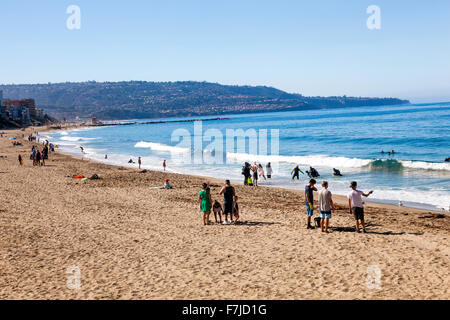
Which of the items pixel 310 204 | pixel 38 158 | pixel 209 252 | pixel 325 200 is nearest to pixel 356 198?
pixel 325 200

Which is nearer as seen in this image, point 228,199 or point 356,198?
point 356,198

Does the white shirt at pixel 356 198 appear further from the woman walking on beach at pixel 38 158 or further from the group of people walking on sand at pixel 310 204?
the woman walking on beach at pixel 38 158

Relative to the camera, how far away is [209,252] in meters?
9.02

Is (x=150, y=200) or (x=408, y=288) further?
(x=150, y=200)

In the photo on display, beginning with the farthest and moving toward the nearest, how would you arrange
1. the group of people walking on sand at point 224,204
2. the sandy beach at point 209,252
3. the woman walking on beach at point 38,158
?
the woman walking on beach at point 38,158 → the group of people walking on sand at point 224,204 → the sandy beach at point 209,252

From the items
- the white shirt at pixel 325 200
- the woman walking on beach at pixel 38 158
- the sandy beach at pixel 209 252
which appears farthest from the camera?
the woman walking on beach at pixel 38 158

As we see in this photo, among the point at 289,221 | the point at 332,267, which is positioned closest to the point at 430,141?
the point at 289,221

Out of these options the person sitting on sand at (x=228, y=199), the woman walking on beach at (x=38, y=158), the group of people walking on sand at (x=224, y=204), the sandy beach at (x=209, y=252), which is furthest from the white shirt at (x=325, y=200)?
the woman walking on beach at (x=38, y=158)

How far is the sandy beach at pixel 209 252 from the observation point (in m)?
6.83

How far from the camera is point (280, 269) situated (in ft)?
25.6

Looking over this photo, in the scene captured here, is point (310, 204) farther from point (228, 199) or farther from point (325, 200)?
point (228, 199)

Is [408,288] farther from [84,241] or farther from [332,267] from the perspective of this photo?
[84,241]

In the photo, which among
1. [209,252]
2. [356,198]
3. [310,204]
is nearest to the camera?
[209,252]
